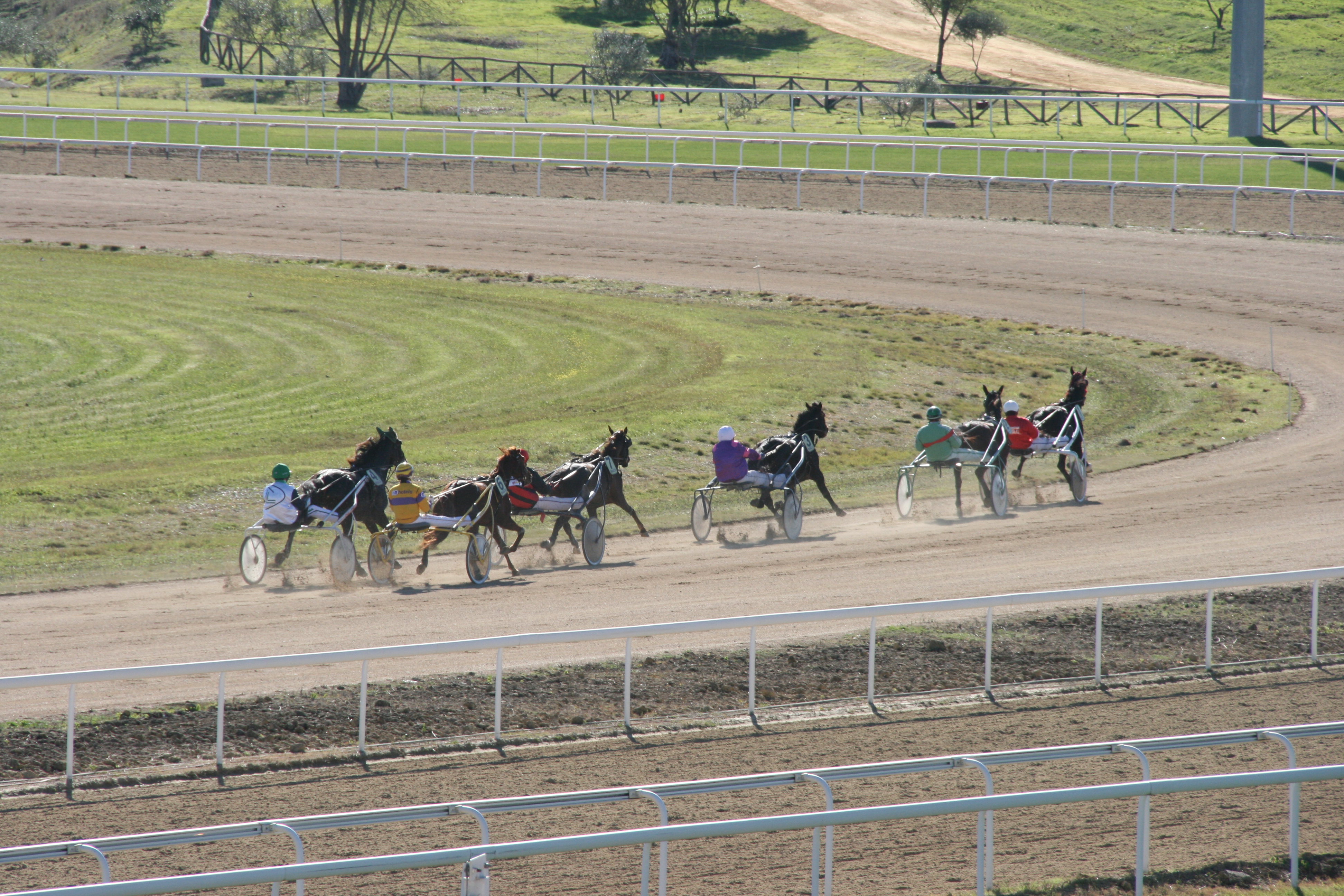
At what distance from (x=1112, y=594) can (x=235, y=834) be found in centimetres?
724

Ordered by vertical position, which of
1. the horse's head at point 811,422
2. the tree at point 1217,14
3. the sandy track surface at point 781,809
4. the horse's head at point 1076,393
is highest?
the tree at point 1217,14

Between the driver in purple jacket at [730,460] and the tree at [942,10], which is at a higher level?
the tree at [942,10]

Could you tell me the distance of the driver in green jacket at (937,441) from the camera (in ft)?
58.6

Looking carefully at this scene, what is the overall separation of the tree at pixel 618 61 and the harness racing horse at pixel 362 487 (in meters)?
47.8

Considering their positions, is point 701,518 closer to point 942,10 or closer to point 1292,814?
point 1292,814

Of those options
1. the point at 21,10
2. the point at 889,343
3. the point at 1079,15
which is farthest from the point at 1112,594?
the point at 21,10

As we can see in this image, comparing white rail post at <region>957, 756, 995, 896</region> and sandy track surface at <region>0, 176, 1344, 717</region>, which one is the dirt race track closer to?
sandy track surface at <region>0, 176, 1344, 717</region>

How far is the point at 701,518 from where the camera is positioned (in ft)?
55.8

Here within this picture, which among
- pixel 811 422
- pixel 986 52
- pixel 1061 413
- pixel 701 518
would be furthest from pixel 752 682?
pixel 986 52

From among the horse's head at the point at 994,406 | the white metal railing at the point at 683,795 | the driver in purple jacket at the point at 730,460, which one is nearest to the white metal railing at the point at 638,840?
the white metal railing at the point at 683,795

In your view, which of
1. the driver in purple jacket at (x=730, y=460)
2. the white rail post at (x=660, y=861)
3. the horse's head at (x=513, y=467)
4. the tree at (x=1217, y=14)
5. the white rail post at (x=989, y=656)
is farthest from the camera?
the tree at (x=1217, y=14)

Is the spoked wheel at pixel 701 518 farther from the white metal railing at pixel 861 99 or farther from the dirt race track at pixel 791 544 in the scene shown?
the white metal railing at pixel 861 99

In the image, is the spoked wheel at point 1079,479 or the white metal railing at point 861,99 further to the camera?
the white metal railing at point 861,99

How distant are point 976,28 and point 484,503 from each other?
58.7 meters
